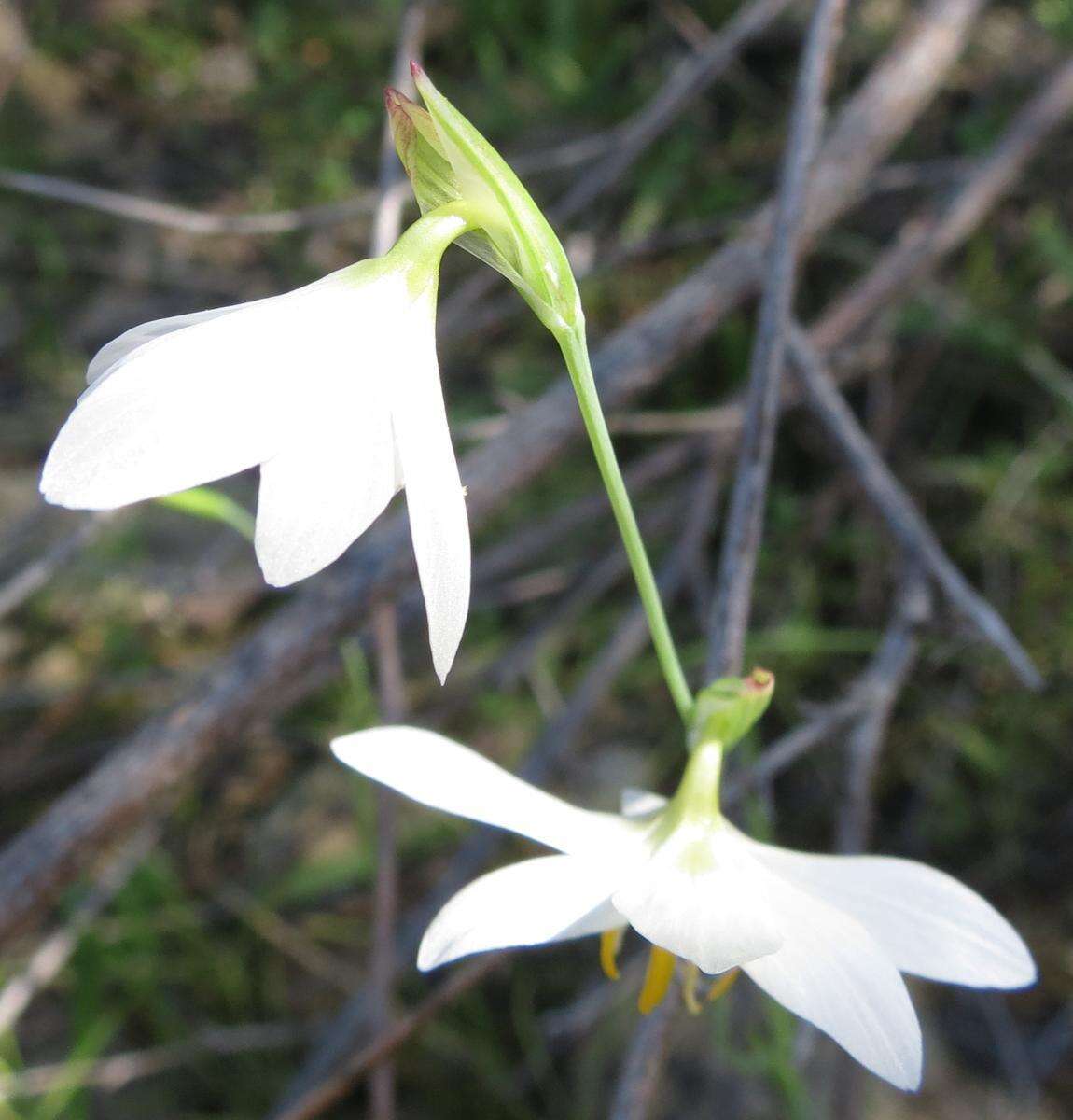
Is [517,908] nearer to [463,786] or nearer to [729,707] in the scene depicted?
[463,786]

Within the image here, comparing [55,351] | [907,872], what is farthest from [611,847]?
[55,351]

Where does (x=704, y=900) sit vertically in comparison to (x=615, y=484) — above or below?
below

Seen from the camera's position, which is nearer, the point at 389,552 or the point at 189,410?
the point at 189,410

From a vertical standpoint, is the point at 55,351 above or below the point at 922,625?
above

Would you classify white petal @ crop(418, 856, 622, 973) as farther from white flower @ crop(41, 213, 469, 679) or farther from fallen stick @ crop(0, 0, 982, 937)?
fallen stick @ crop(0, 0, 982, 937)

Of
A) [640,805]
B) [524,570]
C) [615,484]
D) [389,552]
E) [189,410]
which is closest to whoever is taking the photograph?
[189,410]

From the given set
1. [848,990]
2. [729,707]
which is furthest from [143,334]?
[848,990]

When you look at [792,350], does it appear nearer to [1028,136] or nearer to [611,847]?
[1028,136]
